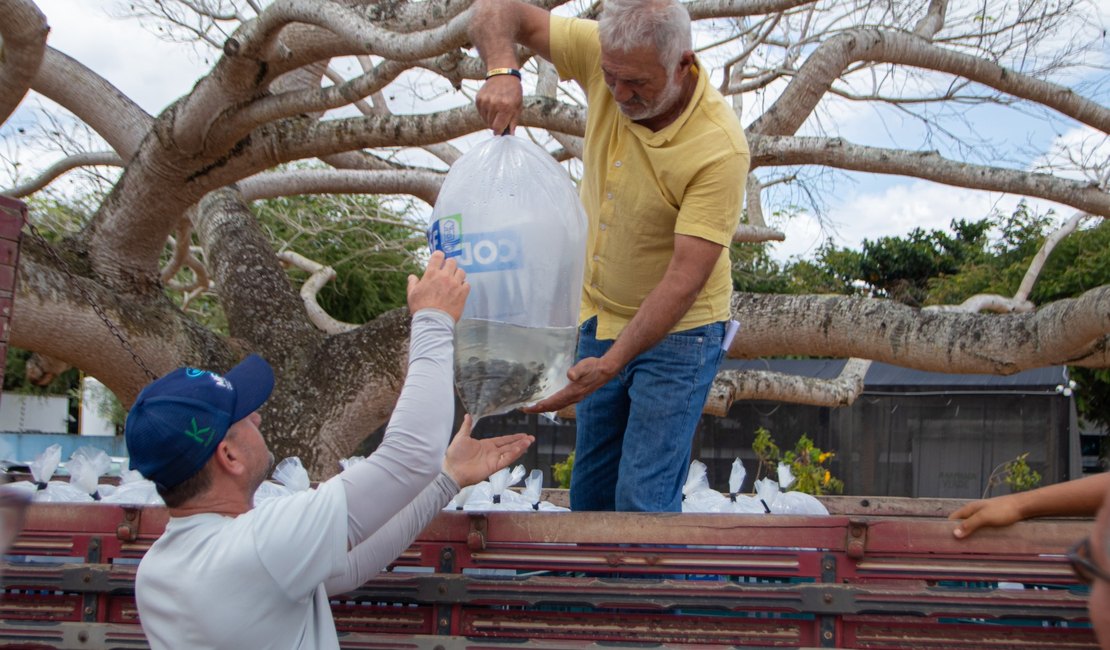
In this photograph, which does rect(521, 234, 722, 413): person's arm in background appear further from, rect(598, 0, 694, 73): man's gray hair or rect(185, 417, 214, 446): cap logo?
rect(185, 417, 214, 446): cap logo

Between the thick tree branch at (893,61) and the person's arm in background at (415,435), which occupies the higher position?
the thick tree branch at (893,61)

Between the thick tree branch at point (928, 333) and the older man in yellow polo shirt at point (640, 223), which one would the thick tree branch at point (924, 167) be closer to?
the thick tree branch at point (928, 333)

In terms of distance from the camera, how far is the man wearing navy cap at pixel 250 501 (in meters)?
1.88

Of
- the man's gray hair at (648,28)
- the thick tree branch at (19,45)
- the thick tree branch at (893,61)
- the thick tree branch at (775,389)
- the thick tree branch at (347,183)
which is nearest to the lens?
the man's gray hair at (648,28)

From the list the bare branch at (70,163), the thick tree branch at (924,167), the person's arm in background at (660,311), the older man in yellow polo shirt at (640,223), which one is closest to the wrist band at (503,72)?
the older man in yellow polo shirt at (640,223)

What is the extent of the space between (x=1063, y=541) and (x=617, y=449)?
4.12 feet

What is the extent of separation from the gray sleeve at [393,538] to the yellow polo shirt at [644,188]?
0.83 m

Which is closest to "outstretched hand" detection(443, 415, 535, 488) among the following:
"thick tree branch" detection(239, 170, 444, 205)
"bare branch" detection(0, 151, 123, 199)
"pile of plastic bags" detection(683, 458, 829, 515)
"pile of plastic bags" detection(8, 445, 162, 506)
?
"pile of plastic bags" detection(683, 458, 829, 515)

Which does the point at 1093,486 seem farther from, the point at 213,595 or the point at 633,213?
the point at 213,595

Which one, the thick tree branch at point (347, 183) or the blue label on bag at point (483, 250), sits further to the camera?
the thick tree branch at point (347, 183)

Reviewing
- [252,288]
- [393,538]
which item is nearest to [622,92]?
[393,538]

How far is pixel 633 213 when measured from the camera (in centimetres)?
283

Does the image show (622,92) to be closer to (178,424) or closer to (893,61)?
(178,424)

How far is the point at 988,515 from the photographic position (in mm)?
2189
